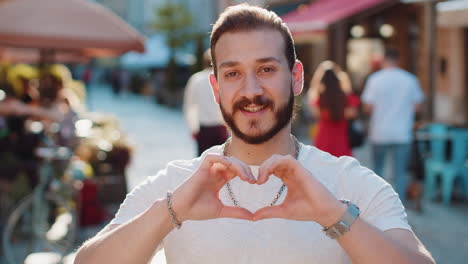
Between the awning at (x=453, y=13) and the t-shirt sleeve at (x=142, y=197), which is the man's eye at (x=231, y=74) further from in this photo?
the awning at (x=453, y=13)

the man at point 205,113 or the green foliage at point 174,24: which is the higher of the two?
the green foliage at point 174,24

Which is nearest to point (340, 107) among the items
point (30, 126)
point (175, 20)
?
point (30, 126)

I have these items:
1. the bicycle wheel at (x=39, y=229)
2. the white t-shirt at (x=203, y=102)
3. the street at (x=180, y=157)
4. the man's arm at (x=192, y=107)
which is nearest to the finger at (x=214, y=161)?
the street at (x=180, y=157)

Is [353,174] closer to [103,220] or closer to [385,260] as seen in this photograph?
[385,260]

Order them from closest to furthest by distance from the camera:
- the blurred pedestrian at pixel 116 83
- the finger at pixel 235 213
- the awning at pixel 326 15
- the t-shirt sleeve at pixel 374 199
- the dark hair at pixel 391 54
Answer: the finger at pixel 235 213 → the t-shirt sleeve at pixel 374 199 → the dark hair at pixel 391 54 → the awning at pixel 326 15 → the blurred pedestrian at pixel 116 83

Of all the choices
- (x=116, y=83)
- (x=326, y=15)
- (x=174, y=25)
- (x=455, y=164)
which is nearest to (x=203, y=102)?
(x=455, y=164)

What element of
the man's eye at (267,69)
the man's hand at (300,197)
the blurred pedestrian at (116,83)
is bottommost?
the blurred pedestrian at (116,83)

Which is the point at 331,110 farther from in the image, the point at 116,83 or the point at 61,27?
the point at 116,83

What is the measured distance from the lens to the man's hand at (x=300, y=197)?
2.01 metres

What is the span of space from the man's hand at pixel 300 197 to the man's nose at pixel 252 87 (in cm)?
33

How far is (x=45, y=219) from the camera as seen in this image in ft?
21.5

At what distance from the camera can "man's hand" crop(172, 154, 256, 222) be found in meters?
2.07

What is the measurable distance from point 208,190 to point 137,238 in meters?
0.26

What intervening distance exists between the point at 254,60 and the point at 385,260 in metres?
0.78
